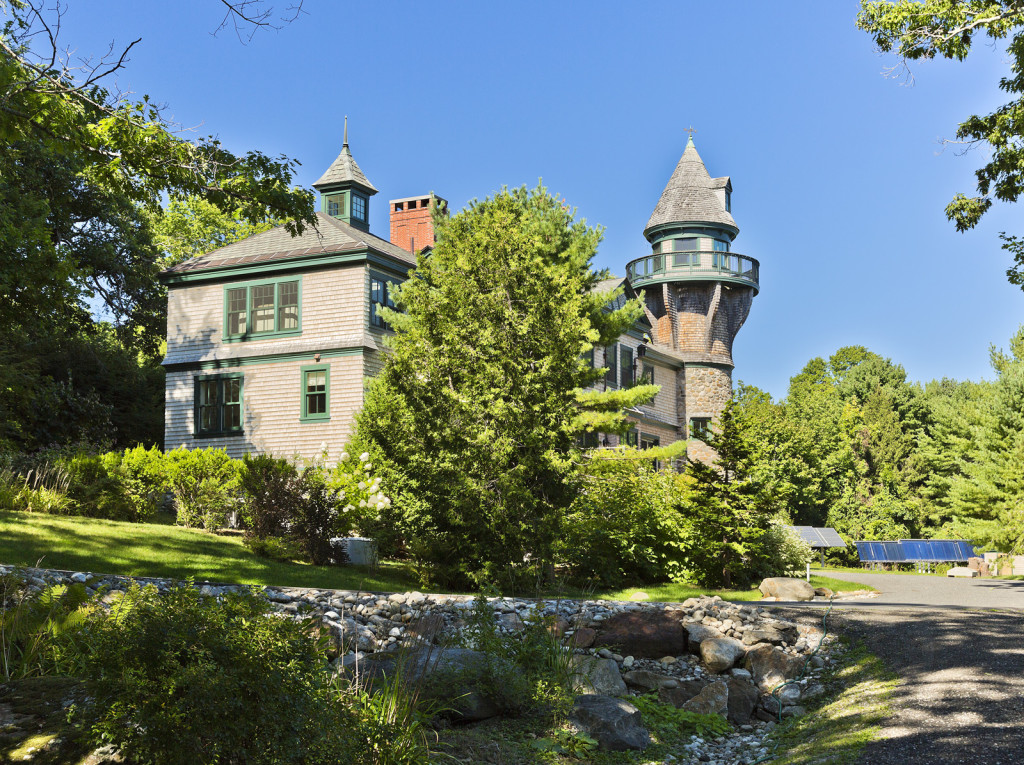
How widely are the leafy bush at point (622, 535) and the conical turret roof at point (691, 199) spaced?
2277cm

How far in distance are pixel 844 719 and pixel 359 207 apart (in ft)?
84.6

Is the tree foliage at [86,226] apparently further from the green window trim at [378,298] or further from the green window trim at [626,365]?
the green window trim at [626,365]

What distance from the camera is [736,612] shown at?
486 inches

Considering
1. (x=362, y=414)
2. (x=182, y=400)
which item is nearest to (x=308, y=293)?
(x=182, y=400)

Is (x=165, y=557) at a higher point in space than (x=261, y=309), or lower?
lower

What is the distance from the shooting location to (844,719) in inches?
301

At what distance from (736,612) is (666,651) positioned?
141cm

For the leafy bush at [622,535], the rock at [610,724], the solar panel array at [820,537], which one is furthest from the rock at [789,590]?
the rock at [610,724]

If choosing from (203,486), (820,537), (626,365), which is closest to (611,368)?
(626,365)

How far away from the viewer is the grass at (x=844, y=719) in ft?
21.1

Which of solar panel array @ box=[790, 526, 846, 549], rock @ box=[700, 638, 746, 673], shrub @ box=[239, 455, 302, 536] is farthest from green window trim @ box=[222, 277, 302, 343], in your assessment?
rock @ box=[700, 638, 746, 673]

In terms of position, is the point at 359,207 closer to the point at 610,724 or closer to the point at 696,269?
the point at 696,269

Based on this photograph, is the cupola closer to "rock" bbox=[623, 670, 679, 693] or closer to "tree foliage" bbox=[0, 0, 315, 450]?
"tree foliage" bbox=[0, 0, 315, 450]

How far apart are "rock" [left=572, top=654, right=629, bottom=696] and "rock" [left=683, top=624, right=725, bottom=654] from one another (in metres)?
1.62
